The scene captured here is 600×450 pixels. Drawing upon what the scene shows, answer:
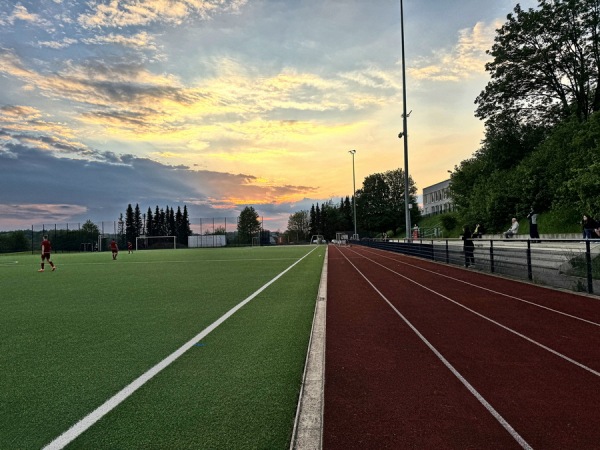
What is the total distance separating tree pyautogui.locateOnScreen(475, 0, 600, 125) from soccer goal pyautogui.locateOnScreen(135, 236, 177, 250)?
5915 centimetres

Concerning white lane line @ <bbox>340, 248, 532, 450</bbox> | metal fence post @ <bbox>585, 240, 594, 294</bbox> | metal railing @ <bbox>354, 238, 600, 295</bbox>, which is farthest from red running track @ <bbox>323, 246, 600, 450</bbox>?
metal railing @ <bbox>354, 238, 600, 295</bbox>

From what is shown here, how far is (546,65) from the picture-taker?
2852 centimetres

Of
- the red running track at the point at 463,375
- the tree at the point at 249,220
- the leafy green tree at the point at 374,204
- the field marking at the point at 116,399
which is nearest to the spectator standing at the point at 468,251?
the red running track at the point at 463,375

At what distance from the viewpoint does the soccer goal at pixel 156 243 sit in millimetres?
72062

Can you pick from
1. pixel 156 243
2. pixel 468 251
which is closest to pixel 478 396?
pixel 468 251

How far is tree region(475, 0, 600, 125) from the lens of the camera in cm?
2695

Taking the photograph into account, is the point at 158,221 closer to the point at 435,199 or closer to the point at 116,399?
the point at 435,199

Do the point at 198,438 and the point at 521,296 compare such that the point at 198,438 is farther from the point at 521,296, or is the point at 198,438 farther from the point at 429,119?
the point at 429,119

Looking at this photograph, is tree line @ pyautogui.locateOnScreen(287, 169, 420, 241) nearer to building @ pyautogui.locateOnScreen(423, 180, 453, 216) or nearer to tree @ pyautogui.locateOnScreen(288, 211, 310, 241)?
building @ pyautogui.locateOnScreen(423, 180, 453, 216)

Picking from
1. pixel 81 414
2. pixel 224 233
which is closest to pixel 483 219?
pixel 81 414

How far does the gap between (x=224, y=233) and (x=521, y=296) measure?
72623mm

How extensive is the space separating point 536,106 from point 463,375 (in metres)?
33.5

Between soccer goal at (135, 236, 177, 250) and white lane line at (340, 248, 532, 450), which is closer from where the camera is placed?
white lane line at (340, 248, 532, 450)

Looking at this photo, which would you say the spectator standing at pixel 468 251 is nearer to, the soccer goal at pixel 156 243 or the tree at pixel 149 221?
the soccer goal at pixel 156 243
